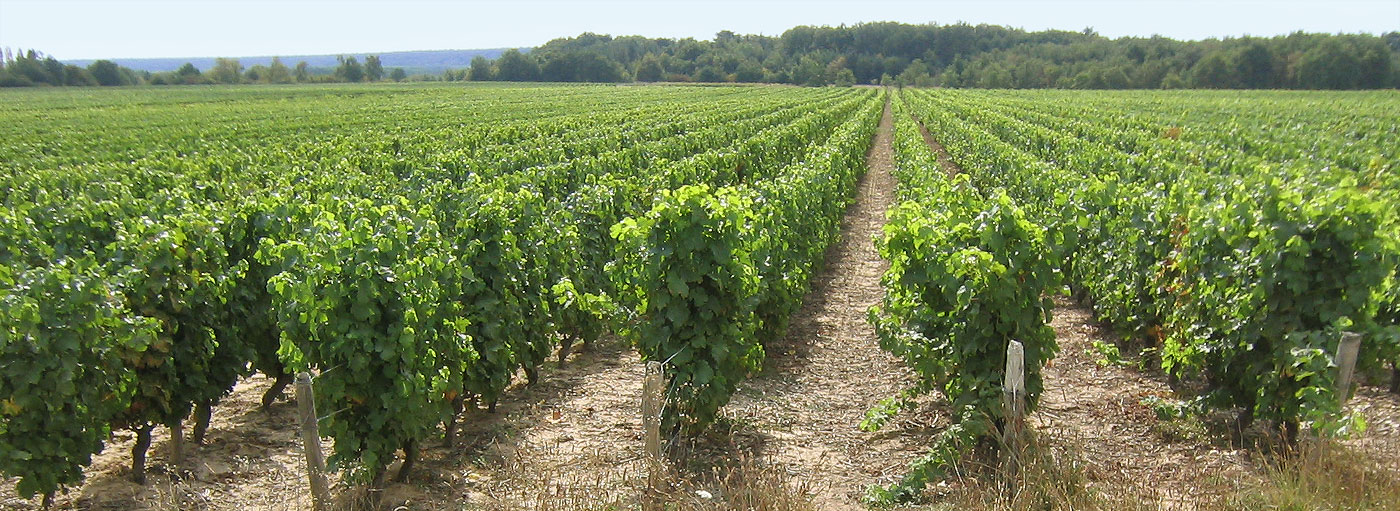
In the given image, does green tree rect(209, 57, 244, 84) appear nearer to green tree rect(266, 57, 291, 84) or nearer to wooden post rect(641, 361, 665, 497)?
green tree rect(266, 57, 291, 84)

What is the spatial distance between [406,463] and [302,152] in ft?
65.4

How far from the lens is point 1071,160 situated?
15.9m

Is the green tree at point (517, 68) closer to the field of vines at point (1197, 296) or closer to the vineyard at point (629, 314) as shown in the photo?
the vineyard at point (629, 314)

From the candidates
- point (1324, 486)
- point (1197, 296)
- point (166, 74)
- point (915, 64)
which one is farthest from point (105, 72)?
point (1324, 486)

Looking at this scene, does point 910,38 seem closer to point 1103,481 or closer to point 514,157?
point 514,157

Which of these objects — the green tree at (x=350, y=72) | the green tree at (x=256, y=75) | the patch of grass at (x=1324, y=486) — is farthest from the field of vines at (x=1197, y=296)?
the green tree at (x=256, y=75)

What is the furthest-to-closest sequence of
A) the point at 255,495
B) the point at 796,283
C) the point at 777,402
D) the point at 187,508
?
the point at 796,283, the point at 777,402, the point at 255,495, the point at 187,508

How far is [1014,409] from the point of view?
5.09 meters

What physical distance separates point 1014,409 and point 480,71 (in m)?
149

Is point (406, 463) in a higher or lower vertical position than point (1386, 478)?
lower

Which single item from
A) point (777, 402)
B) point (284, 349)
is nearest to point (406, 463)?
point (284, 349)

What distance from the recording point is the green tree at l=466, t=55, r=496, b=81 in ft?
463

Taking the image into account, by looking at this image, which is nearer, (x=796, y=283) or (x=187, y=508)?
(x=187, y=508)

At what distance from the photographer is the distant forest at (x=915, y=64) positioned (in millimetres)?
98500
